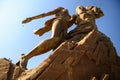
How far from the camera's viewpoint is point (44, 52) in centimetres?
1143

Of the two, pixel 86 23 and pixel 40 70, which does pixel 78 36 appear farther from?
pixel 40 70

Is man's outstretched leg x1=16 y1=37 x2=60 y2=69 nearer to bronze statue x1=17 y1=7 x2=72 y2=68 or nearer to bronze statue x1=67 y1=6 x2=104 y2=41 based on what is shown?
bronze statue x1=17 y1=7 x2=72 y2=68

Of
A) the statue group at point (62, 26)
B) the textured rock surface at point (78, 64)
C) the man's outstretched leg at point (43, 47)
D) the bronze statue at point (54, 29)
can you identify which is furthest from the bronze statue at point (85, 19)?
the man's outstretched leg at point (43, 47)

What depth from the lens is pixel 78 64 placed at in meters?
10.3

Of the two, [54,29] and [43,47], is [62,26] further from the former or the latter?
[43,47]

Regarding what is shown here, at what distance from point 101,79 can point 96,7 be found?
16.1 feet

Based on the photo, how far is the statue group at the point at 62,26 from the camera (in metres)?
11.2

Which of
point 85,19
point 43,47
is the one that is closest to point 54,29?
point 43,47

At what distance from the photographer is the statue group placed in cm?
1123

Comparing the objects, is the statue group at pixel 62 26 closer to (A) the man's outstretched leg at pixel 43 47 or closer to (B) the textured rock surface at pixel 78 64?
(A) the man's outstretched leg at pixel 43 47

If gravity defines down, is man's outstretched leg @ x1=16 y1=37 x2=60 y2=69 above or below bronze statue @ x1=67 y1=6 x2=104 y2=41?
below

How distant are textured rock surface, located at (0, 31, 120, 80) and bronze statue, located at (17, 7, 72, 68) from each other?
764 mm

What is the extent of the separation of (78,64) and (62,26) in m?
2.30

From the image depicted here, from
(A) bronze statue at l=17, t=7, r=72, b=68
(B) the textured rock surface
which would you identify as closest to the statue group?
(A) bronze statue at l=17, t=7, r=72, b=68
